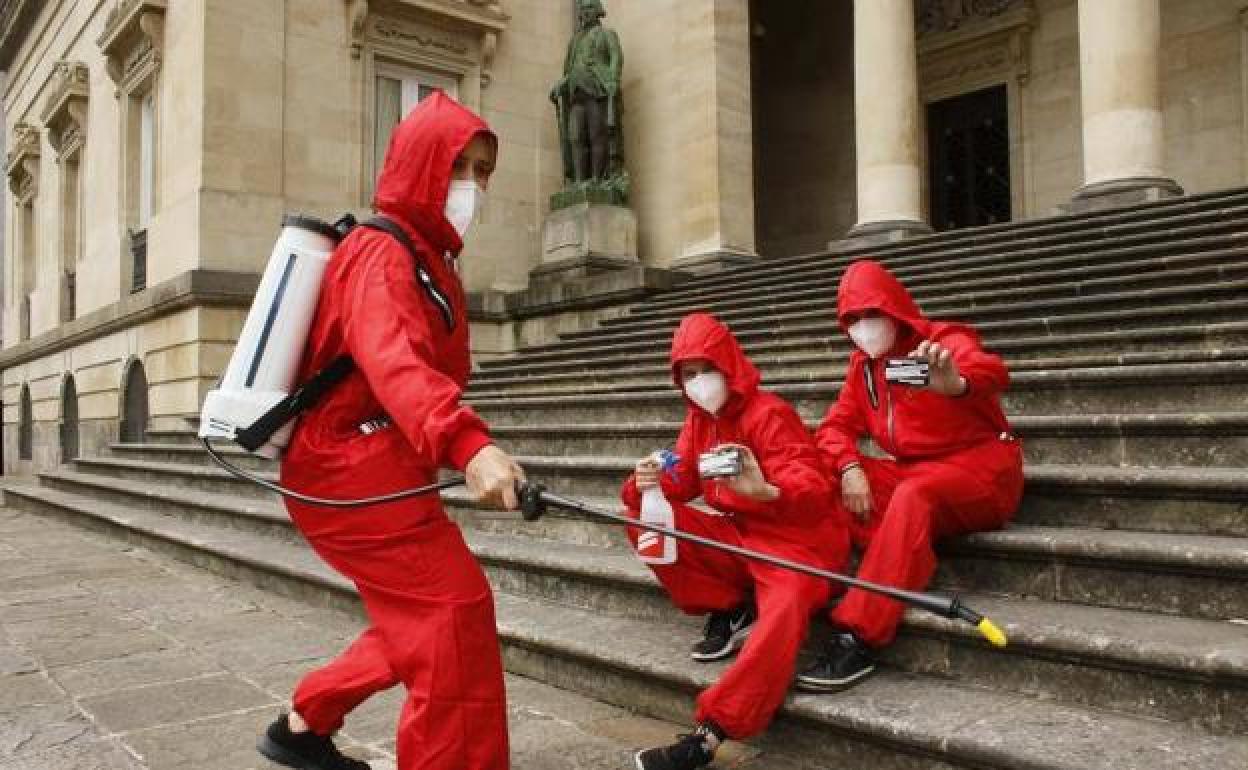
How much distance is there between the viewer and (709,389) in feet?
11.5

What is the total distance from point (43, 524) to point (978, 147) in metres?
13.8

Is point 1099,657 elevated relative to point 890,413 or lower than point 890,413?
lower

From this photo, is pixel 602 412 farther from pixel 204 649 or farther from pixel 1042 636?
pixel 1042 636

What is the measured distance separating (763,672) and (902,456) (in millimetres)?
1156

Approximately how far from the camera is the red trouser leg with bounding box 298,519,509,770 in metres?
2.36

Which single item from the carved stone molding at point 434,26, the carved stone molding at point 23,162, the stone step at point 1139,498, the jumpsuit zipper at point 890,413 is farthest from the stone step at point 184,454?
the carved stone molding at point 23,162

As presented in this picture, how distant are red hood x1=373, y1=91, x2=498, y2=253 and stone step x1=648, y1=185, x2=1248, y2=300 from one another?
6587 mm

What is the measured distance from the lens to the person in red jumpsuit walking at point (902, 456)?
326cm

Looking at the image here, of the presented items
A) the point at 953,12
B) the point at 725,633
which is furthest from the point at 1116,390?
the point at 953,12

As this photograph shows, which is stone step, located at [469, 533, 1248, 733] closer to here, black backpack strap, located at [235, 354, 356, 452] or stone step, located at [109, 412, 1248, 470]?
stone step, located at [109, 412, 1248, 470]

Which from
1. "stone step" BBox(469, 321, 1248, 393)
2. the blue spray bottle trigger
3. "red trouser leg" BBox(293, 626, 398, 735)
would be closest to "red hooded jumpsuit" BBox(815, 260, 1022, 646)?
the blue spray bottle trigger

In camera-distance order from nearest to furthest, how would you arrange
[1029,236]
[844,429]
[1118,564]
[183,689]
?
[1118,564], [844,429], [183,689], [1029,236]

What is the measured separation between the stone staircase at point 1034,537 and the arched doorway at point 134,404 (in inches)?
229

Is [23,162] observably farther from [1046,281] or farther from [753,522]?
[753,522]
